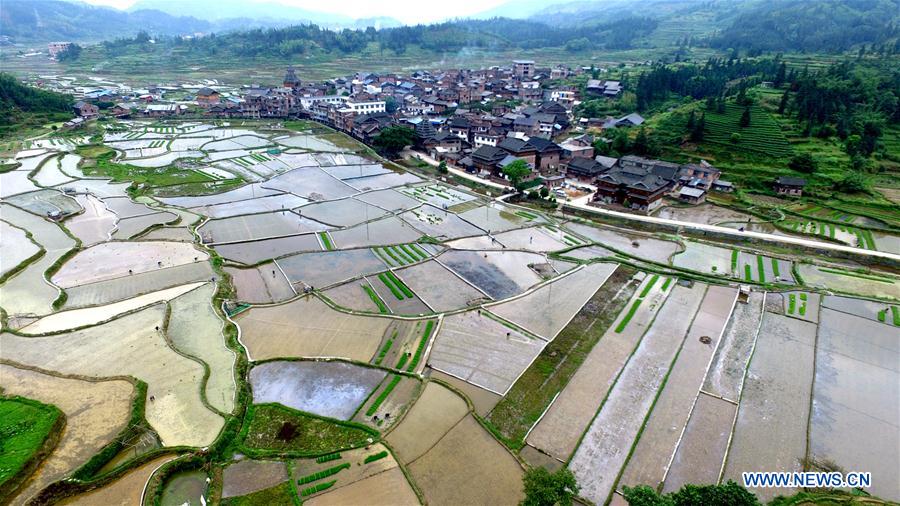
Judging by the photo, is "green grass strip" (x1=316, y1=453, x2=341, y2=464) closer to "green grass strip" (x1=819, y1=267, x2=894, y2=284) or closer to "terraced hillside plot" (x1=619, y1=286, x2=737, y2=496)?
"terraced hillside plot" (x1=619, y1=286, x2=737, y2=496)

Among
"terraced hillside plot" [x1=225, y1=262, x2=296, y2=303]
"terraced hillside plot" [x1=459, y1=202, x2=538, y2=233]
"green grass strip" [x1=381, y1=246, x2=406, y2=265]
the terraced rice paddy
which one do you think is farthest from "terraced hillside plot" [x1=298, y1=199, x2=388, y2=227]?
"terraced hillside plot" [x1=225, y1=262, x2=296, y2=303]

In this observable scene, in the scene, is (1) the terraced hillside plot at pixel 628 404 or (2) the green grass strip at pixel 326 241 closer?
(1) the terraced hillside plot at pixel 628 404

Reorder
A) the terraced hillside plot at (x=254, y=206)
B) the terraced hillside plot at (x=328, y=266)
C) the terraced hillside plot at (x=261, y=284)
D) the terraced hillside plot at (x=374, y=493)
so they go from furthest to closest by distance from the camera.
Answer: the terraced hillside plot at (x=254, y=206)
the terraced hillside plot at (x=328, y=266)
the terraced hillside plot at (x=261, y=284)
the terraced hillside plot at (x=374, y=493)

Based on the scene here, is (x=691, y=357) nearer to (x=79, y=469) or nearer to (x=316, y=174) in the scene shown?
(x=79, y=469)

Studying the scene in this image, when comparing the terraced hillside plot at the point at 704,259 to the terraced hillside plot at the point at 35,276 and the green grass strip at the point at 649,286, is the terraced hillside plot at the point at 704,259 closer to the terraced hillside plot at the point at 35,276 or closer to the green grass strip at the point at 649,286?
the green grass strip at the point at 649,286

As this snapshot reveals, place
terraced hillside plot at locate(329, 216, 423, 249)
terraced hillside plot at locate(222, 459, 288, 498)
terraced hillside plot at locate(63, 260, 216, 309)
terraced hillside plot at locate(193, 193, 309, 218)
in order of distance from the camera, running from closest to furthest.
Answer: terraced hillside plot at locate(222, 459, 288, 498) < terraced hillside plot at locate(63, 260, 216, 309) < terraced hillside plot at locate(329, 216, 423, 249) < terraced hillside plot at locate(193, 193, 309, 218)

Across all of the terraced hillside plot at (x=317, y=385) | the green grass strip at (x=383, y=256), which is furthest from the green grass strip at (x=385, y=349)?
the green grass strip at (x=383, y=256)
